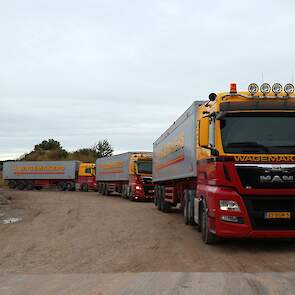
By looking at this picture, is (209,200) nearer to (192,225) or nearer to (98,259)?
(98,259)

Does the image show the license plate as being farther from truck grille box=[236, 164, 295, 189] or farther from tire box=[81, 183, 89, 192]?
tire box=[81, 183, 89, 192]

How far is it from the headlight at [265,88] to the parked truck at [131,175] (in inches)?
869

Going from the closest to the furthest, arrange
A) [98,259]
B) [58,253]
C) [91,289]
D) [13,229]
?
[91,289], [98,259], [58,253], [13,229]

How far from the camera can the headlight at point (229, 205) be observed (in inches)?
409

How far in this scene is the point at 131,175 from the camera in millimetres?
34312

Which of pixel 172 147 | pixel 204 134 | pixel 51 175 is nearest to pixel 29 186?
pixel 51 175

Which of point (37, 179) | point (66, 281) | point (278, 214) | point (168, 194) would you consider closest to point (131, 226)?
point (168, 194)

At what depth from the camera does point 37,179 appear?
198 ft

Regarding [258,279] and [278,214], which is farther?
[278,214]

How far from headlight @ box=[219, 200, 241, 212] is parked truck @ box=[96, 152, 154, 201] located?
22213 millimetres

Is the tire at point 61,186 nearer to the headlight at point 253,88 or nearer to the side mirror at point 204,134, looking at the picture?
the side mirror at point 204,134

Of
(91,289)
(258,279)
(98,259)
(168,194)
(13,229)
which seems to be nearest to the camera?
(91,289)

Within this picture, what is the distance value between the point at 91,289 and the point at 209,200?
440 centimetres

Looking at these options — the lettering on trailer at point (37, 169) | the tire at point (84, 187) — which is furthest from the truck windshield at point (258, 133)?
the lettering on trailer at point (37, 169)
